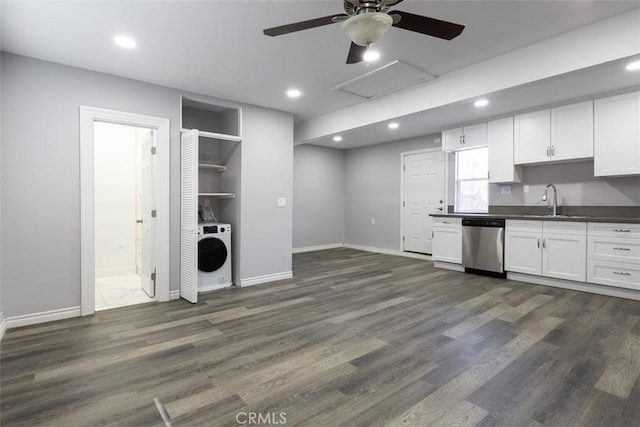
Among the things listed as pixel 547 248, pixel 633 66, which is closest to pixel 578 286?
pixel 547 248

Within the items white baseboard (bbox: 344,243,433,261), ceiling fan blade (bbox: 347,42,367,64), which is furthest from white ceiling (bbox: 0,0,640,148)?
white baseboard (bbox: 344,243,433,261)

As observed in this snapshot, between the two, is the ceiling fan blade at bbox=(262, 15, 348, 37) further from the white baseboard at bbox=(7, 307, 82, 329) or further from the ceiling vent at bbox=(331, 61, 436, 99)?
the white baseboard at bbox=(7, 307, 82, 329)

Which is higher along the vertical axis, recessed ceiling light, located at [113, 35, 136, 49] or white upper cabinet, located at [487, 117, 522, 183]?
recessed ceiling light, located at [113, 35, 136, 49]

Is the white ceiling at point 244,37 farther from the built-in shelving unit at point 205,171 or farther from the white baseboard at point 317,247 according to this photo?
the white baseboard at point 317,247

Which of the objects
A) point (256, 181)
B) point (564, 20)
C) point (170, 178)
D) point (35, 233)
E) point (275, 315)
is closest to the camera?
point (564, 20)

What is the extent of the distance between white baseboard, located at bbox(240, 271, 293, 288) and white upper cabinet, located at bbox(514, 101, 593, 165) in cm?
391

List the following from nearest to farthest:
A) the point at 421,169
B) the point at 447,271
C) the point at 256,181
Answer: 1. the point at 256,181
2. the point at 447,271
3. the point at 421,169

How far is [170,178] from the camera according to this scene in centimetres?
383

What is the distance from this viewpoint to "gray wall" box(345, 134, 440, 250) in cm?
708

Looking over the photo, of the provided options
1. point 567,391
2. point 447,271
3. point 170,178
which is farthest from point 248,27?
point 447,271

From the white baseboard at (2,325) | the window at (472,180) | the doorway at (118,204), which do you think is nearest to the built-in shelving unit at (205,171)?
the doorway at (118,204)

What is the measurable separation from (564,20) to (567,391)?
2730 mm

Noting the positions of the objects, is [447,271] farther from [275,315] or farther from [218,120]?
[218,120]

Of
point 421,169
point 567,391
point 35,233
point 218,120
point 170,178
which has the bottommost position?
point 567,391
